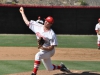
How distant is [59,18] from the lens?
3067 centimetres

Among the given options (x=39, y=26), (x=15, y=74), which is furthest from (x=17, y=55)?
(x=39, y=26)

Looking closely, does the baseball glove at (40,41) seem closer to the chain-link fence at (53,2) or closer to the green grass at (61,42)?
the green grass at (61,42)

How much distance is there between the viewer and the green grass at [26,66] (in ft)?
41.0

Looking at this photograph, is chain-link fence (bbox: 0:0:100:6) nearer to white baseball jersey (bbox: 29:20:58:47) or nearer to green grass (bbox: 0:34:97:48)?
green grass (bbox: 0:34:97:48)

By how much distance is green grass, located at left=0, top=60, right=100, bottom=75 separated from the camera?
12505 millimetres

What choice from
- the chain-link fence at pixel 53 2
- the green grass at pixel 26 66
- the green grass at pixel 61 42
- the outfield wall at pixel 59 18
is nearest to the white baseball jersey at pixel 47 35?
the green grass at pixel 26 66

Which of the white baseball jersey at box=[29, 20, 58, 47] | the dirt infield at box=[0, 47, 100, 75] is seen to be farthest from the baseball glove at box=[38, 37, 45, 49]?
the dirt infield at box=[0, 47, 100, 75]

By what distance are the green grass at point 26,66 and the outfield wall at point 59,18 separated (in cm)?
1524

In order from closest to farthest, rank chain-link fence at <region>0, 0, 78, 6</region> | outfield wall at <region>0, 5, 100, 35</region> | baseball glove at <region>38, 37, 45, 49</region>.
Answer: baseball glove at <region>38, 37, 45, 49</region>, outfield wall at <region>0, 5, 100, 35</region>, chain-link fence at <region>0, 0, 78, 6</region>

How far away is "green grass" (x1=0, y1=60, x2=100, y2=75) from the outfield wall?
15.2 metres

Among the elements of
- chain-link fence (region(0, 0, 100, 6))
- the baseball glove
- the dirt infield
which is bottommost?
chain-link fence (region(0, 0, 100, 6))

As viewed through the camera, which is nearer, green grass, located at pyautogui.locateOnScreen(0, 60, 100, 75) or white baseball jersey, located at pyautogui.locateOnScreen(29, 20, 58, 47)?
white baseball jersey, located at pyautogui.locateOnScreen(29, 20, 58, 47)

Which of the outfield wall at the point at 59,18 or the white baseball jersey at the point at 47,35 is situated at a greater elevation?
the white baseball jersey at the point at 47,35

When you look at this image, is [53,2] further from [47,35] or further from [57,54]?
[47,35]
